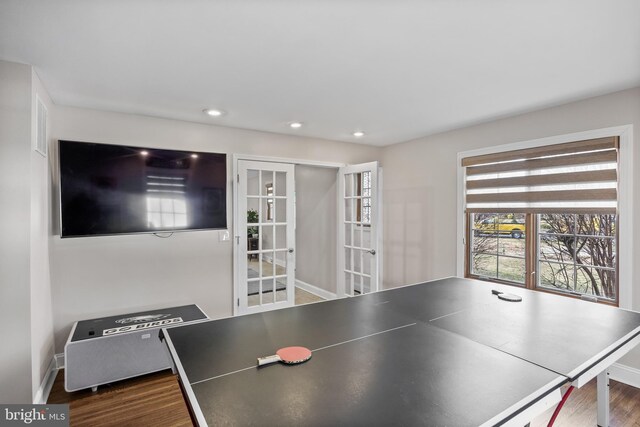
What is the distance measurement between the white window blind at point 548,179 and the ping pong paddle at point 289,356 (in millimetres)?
2831

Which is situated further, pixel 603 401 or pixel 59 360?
pixel 59 360

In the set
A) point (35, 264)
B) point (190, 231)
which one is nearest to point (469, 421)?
point (35, 264)

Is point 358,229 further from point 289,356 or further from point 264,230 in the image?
point 289,356

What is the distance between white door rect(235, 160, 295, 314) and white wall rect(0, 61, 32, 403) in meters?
1.88

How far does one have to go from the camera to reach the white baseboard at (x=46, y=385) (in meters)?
2.26

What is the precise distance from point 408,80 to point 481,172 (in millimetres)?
1720

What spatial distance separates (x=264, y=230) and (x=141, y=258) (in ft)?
4.48

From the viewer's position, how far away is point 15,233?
2.07m

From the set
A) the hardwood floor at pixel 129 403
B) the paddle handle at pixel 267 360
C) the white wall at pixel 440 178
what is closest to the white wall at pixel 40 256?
the hardwood floor at pixel 129 403

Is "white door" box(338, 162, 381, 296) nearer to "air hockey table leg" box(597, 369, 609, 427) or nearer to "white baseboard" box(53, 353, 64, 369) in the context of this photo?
"air hockey table leg" box(597, 369, 609, 427)

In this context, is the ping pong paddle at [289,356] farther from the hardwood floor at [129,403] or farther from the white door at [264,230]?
the white door at [264,230]

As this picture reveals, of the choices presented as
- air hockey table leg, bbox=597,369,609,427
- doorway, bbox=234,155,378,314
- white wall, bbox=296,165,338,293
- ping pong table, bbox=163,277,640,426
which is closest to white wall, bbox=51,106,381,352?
doorway, bbox=234,155,378,314

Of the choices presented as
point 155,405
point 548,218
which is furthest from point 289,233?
point 548,218

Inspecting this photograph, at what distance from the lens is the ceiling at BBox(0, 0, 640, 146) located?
1.58 m
